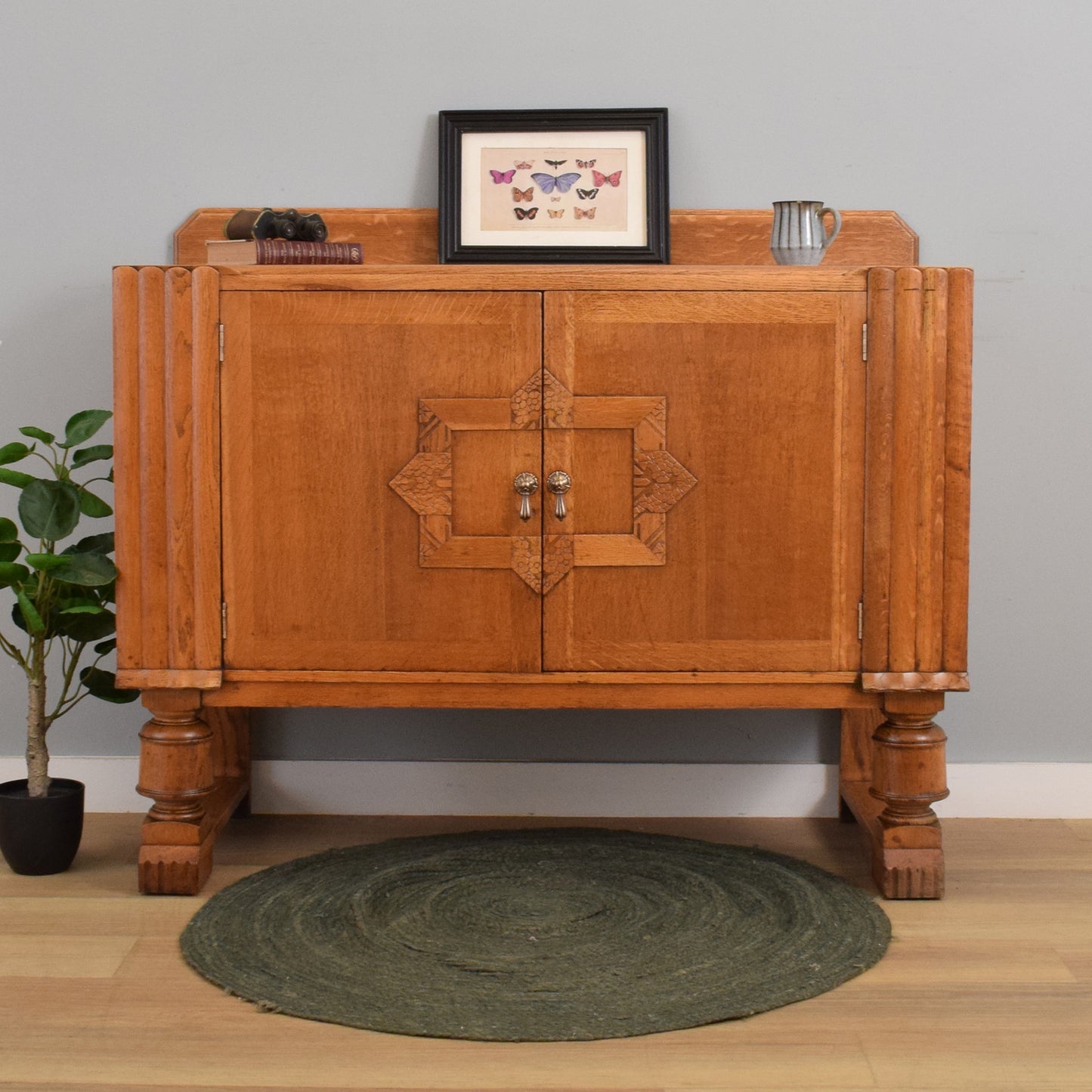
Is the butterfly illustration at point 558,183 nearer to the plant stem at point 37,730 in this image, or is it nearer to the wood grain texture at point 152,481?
the wood grain texture at point 152,481

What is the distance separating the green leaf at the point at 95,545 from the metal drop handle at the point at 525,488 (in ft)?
2.11

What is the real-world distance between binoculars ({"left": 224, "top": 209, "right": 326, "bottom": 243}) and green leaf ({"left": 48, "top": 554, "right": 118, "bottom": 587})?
0.56 m

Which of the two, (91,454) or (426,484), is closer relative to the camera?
(426,484)

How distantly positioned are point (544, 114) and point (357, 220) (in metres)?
0.36

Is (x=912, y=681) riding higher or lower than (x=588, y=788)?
higher

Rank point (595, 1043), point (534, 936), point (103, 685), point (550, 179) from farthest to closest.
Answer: point (550, 179) < point (103, 685) < point (534, 936) < point (595, 1043)

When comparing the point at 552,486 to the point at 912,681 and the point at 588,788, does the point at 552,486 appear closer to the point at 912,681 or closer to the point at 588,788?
the point at 912,681

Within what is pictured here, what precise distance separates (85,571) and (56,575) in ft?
0.15

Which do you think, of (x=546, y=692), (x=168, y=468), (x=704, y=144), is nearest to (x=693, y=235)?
(x=704, y=144)

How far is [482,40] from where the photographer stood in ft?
7.06

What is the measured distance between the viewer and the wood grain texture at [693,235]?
2131 millimetres

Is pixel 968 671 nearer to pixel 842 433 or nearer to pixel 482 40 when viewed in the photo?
pixel 842 433

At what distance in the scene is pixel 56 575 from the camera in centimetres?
180

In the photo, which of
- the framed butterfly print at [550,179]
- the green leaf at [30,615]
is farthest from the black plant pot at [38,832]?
the framed butterfly print at [550,179]
